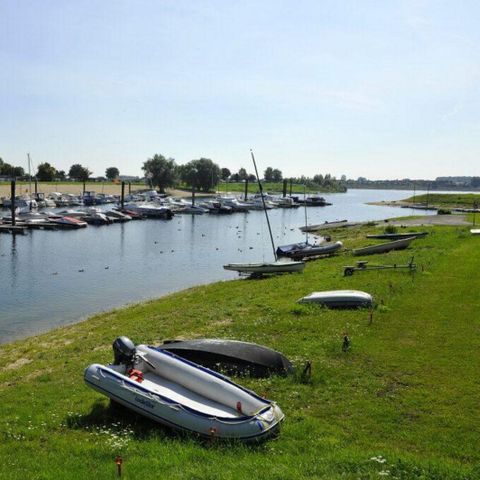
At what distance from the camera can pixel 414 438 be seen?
10.5 metres

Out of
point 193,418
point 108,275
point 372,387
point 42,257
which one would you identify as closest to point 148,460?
point 193,418

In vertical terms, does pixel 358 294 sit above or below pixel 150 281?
above

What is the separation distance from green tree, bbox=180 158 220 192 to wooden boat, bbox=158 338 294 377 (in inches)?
6588

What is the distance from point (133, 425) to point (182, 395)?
1.32 m

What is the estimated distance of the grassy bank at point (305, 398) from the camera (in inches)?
362

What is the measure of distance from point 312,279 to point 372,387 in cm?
1802

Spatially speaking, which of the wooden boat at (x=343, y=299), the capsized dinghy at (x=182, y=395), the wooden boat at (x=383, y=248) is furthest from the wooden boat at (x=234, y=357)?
the wooden boat at (x=383, y=248)

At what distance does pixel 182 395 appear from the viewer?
12.3 m

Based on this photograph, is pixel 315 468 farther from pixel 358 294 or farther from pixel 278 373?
pixel 358 294

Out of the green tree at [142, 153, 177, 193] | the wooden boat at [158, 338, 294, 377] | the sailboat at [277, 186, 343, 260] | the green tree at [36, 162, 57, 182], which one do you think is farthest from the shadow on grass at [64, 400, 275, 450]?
the green tree at [36, 162, 57, 182]

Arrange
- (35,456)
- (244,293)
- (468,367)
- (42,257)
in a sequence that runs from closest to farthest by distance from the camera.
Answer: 1. (35,456)
2. (468,367)
3. (244,293)
4. (42,257)

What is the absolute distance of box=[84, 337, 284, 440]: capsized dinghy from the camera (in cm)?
1050

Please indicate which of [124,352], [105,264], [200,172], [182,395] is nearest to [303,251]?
[105,264]

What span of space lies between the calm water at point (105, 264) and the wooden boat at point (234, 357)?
14.4 metres
